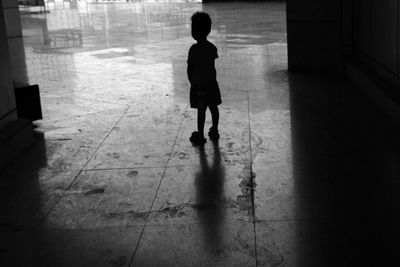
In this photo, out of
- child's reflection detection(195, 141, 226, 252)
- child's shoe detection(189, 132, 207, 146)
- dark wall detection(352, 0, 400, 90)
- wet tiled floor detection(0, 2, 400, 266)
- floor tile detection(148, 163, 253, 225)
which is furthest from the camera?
dark wall detection(352, 0, 400, 90)

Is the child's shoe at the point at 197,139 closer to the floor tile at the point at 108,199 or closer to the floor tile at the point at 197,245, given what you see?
the floor tile at the point at 108,199

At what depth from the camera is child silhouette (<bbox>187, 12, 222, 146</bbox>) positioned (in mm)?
6754

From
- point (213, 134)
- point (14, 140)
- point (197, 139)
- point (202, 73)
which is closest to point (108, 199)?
point (197, 139)

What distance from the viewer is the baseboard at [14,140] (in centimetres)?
639

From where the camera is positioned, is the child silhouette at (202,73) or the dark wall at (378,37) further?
the dark wall at (378,37)

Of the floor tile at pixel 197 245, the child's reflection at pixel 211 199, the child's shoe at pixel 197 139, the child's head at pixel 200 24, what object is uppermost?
the child's head at pixel 200 24

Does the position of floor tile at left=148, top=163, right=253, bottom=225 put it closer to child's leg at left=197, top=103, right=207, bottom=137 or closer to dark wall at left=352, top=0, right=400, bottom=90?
child's leg at left=197, top=103, right=207, bottom=137

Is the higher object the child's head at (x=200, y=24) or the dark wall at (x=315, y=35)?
the child's head at (x=200, y=24)

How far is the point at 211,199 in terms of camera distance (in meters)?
5.20

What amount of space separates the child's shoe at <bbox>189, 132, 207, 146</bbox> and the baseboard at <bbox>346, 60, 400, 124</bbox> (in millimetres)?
2398

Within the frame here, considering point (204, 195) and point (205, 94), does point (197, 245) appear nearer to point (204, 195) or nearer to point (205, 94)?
point (204, 195)

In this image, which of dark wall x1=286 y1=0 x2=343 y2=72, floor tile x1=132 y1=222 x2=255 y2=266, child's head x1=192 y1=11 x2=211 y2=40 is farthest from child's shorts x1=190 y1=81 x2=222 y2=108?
dark wall x1=286 y1=0 x2=343 y2=72

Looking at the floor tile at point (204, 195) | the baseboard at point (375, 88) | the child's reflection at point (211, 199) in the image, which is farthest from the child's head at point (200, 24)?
the baseboard at point (375, 88)

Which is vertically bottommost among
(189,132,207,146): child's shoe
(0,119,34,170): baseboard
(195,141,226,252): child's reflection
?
(195,141,226,252): child's reflection
